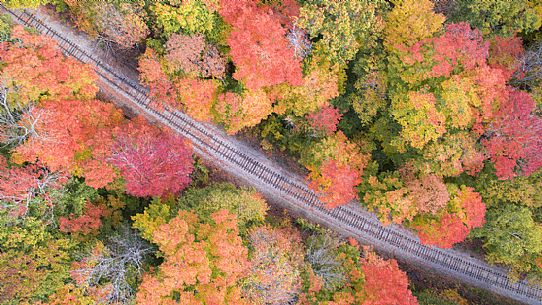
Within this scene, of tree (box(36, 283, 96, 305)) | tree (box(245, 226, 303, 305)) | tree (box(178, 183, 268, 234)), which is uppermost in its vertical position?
tree (box(178, 183, 268, 234))

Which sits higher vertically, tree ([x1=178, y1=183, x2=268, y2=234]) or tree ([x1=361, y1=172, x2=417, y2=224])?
tree ([x1=361, y1=172, x2=417, y2=224])

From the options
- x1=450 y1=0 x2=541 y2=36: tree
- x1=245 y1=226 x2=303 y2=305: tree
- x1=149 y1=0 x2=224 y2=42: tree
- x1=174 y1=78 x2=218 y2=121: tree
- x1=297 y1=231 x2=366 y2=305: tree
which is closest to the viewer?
x1=149 y1=0 x2=224 y2=42: tree

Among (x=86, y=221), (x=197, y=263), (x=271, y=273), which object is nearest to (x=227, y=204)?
(x=197, y=263)

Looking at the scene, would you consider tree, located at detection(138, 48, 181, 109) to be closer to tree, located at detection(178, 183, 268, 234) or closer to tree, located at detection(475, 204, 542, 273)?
tree, located at detection(178, 183, 268, 234)

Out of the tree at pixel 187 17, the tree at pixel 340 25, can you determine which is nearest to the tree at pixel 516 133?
the tree at pixel 340 25

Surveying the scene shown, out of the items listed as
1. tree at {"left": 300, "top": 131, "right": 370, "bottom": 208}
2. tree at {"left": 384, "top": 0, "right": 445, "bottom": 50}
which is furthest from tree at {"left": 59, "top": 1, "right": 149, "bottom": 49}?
tree at {"left": 384, "top": 0, "right": 445, "bottom": 50}
